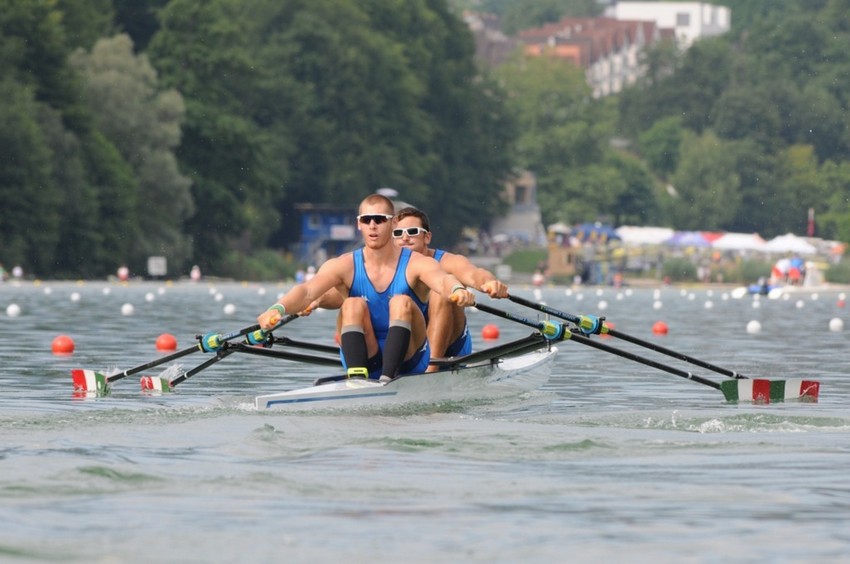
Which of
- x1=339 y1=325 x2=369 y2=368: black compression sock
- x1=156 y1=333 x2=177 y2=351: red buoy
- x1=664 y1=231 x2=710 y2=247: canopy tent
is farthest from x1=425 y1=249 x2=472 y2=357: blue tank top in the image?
x1=664 y1=231 x2=710 y2=247: canopy tent

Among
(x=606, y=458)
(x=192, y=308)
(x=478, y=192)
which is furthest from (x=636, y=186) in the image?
(x=606, y=458)

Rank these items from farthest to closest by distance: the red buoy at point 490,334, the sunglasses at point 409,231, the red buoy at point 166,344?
the red buoy at point 490,334 < the red buoy at point 166,344 < the sunglasses at point 409,231

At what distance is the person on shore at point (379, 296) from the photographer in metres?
13.8

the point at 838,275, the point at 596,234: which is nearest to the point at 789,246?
the point at 838,275

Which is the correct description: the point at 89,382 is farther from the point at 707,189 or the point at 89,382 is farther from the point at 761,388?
the point at 707,189

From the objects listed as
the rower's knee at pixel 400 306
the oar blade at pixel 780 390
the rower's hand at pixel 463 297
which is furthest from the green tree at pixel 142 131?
the rower's hand at pixel 463 297

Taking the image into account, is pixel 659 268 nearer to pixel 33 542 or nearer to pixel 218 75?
pixel 218 75

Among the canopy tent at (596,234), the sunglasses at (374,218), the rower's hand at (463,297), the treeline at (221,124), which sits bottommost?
the rower's hand at (463,297)

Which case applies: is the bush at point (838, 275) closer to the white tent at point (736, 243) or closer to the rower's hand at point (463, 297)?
the white tent at point (736, 243)

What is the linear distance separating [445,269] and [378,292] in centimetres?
113

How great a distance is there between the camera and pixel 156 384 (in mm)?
16625

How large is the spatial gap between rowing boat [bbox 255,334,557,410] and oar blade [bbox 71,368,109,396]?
296 cm

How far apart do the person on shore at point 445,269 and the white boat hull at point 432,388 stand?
0.32 m

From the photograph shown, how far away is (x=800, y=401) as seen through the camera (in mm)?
16047
